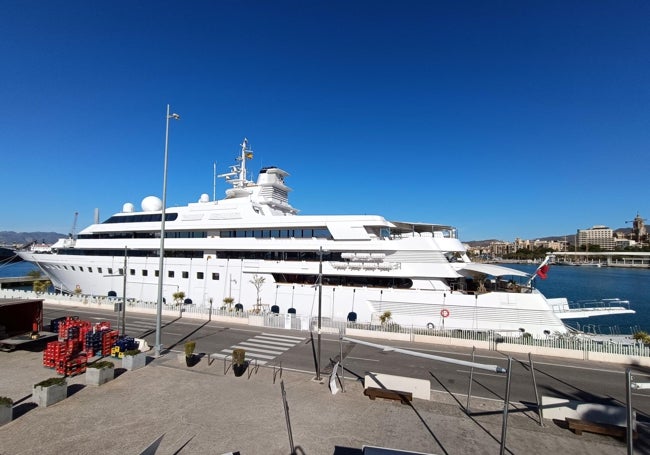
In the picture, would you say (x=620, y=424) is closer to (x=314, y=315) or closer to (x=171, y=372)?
(x=171, y=372)

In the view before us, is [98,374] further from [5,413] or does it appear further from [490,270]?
[490,270]

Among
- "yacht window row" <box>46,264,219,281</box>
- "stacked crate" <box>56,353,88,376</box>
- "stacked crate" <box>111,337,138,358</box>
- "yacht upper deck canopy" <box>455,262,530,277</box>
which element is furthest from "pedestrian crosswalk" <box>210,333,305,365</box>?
"yacht upper deck canopy" <box>455,262,530,277</box>

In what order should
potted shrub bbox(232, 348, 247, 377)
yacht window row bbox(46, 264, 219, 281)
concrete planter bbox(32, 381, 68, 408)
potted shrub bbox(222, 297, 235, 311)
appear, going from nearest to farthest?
1. concrete planter bbox(32, 381, 68, 408)
2. potted shrub bbox(232, 348, 247, 377)
3. potted shrub bbox(222, 297, 235, 311)
4. yacht window row bbox(46, 264, 219, 281)

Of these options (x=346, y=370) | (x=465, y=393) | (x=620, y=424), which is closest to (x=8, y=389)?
(x=346, y=370)

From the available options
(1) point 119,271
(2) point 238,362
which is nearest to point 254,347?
(2) point 238,362

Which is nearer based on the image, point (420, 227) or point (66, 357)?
point (66, 357)

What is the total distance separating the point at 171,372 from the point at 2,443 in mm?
5849

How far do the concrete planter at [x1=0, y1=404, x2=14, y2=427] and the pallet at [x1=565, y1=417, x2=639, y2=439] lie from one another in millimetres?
15813

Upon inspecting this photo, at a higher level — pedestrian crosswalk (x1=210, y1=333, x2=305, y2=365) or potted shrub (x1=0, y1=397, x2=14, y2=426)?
potted shrub (x1=0, y1=397, x2=14, y2=426)

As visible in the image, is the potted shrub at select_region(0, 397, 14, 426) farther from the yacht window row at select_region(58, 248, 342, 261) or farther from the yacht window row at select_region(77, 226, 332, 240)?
the yacht window row at select_region(77, 226, 332, 240)

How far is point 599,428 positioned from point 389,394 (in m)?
5.80

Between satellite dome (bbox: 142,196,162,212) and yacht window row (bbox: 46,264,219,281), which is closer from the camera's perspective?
yacht window row (bbox: 46,264,219,281)

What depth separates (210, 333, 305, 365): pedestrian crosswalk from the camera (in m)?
16.9

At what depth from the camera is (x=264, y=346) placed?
19.0 meters
